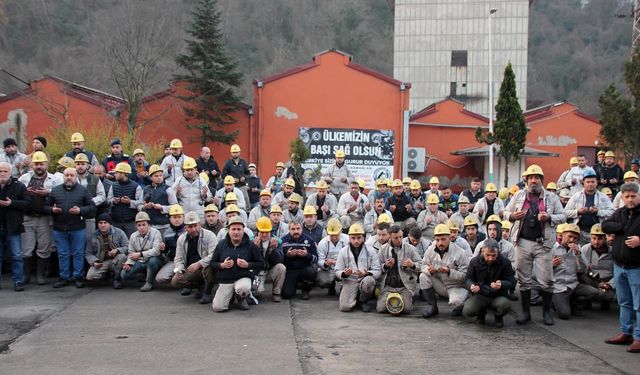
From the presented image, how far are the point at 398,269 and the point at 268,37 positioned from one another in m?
58.4

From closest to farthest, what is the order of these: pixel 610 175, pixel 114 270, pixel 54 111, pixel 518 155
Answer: pixel 114 270, pixel 610 175, pixel 518 155, pixel 54 111

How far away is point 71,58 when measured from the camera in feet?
139

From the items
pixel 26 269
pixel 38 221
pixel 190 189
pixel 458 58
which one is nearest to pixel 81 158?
pixel 38 221

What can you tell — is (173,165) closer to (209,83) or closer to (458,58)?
(209,83)

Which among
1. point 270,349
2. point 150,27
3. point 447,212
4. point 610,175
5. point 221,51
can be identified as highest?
point 150,27

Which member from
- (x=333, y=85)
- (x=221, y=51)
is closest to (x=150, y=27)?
(x=221, y=51)

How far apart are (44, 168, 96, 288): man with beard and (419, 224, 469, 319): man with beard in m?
5.81

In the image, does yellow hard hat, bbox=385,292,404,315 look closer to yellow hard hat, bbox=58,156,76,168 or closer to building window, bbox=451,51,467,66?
yellow hard hat, bbox=58,156,76,168

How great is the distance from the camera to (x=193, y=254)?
10.0 m

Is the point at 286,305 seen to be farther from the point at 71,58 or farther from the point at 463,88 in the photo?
the point at 463,88

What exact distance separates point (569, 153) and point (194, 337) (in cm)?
2710

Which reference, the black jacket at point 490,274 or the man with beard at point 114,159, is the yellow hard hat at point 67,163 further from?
the black jacket at point 490,274

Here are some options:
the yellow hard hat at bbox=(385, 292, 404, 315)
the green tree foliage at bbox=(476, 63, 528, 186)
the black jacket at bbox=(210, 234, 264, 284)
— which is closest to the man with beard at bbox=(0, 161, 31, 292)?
the black jacket at bbox=(210, 234, 264, 284)

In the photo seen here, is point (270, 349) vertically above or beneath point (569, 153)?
beneath
